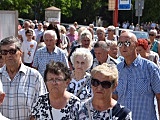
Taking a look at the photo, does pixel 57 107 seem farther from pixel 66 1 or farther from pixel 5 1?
pixel 66 1

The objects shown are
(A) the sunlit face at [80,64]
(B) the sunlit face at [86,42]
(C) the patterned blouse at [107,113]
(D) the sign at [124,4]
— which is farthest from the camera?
(D) the sign at [124,4]

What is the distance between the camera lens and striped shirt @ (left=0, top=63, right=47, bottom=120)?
5059mm

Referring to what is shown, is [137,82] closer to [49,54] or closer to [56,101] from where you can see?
[56,101]

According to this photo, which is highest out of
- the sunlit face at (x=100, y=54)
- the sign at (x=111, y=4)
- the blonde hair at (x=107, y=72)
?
the sign at (x=111, y=4)

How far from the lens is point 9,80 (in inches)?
201

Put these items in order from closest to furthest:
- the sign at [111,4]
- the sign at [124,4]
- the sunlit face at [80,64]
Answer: the sunlit face at [80,64]
the sign at [124,4]
the sign at [111,4]

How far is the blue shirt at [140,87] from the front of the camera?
5.68 metres

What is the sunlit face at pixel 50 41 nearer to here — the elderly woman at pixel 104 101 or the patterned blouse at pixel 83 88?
the patterned blouse at pixel 83 88

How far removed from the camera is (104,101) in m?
3.98

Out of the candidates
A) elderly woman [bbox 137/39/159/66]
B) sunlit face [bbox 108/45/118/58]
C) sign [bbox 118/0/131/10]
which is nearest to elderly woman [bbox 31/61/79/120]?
elderly woman [bbox 137/39/159/66]

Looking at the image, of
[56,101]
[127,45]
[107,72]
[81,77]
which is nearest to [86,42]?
[81,77]

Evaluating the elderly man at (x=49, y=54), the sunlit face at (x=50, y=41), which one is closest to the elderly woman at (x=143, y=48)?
the elderly man at (x=49, y=54)

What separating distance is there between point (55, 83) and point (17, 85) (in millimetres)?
834

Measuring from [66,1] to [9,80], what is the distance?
144 feet
